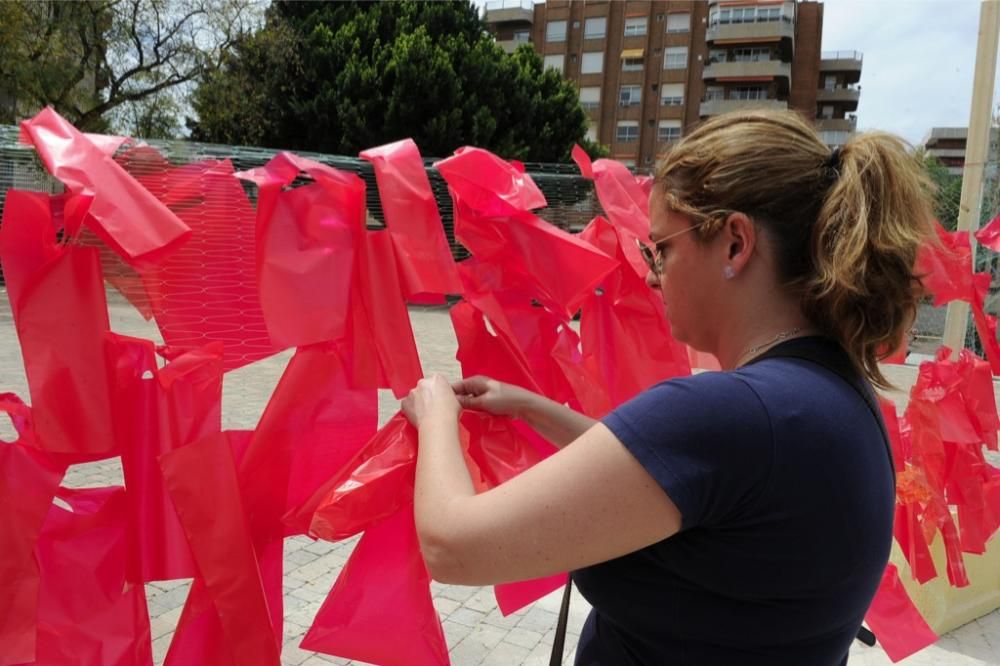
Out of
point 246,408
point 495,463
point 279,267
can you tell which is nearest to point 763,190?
point 495,463

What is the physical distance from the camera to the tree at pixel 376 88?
58.9ft

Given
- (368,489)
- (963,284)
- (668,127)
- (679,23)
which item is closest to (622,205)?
(368,489)

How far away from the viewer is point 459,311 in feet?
4.96

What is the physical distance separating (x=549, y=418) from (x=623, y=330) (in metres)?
0.52

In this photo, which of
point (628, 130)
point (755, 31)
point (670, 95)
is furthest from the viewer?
point (628, 130)

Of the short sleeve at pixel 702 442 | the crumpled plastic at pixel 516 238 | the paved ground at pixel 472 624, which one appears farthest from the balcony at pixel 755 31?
the short sleeve at pixel 702 442

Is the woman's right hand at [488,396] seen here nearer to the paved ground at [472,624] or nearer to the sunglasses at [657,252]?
the sunglasses at [657,252]

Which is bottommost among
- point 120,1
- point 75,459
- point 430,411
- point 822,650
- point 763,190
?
point 822,650

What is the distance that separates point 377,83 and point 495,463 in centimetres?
1778

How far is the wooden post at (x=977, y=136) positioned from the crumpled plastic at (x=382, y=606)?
10.6ft

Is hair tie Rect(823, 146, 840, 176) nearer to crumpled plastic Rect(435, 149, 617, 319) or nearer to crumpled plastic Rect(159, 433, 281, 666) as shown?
crumpled plastic Rect(435, 149, 617, 319)

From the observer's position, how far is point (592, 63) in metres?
52.4

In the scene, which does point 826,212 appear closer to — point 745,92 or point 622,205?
point 622,205

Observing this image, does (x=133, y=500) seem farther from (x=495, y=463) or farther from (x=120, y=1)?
(x=120, y=1)
